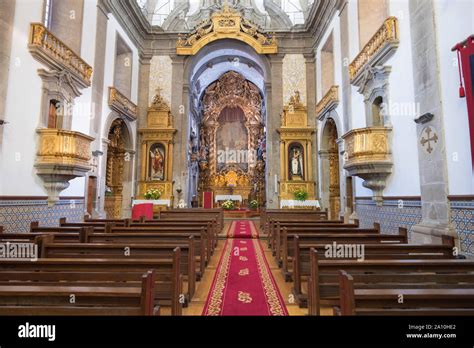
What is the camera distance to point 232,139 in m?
22.5

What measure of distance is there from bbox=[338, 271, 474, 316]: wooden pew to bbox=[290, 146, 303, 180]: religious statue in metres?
12.5

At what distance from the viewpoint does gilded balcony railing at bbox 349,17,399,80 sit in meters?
6.78

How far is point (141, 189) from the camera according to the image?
557 inches

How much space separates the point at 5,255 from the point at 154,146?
11.3 meters

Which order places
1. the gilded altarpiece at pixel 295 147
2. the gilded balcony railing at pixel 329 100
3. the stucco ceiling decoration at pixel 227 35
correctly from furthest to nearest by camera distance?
the stucco ceiling decoration at pixel 227 35, the gilded altarpiece at pixel 295 147, the gilded balcony railing at pixel 329 100

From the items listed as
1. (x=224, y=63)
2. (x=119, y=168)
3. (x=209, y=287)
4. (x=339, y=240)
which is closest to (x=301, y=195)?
(x=119, y=168)

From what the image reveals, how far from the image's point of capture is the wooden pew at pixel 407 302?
6.22ft

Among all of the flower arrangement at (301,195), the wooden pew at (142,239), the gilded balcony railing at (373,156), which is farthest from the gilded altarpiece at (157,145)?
the wooden pew at (142,239)

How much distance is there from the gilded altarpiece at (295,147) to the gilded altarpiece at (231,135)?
621cm

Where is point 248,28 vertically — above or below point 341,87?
above

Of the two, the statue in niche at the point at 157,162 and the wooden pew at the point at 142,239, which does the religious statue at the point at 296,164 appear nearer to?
the statue in niche at the point at 157,162

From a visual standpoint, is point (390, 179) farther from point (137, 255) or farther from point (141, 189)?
point (141, 189)

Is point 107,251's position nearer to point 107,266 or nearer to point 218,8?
point 107,266
